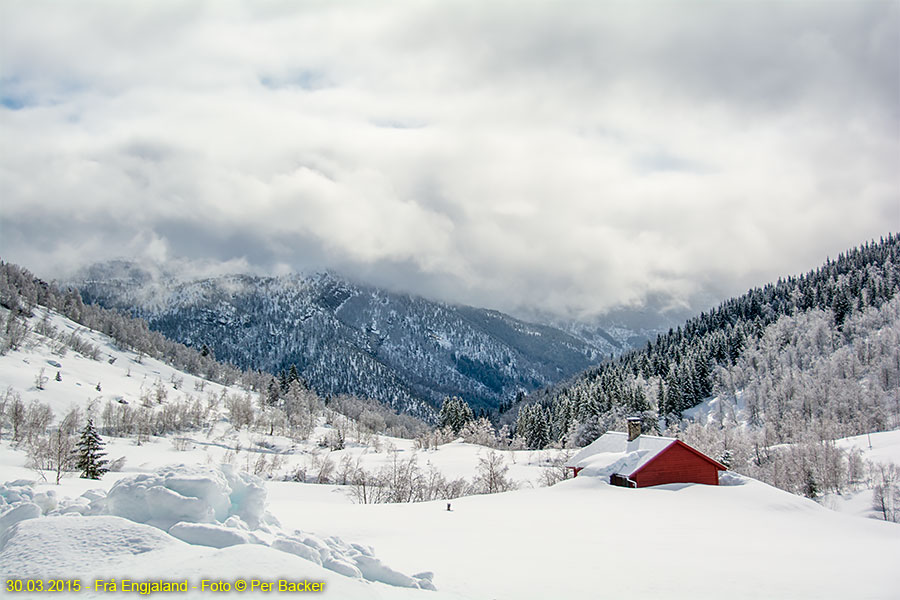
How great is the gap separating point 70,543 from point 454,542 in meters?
14.3

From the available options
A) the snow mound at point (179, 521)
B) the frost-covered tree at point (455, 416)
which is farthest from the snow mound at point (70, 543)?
the frost-covered tree at point (455, 416)

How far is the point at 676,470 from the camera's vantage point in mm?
46281

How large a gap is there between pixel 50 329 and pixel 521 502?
7364 inches

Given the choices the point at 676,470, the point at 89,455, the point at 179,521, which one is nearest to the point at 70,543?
the point at 179,521

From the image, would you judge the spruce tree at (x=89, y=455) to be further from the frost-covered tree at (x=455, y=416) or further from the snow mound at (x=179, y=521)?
the frost-covered tree at (x=455, y=416)

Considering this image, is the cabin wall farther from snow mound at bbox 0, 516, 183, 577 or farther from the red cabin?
snow mound at bbox 0, 516, 183, 577

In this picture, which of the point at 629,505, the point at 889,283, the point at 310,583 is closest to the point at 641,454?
the point at 629,505

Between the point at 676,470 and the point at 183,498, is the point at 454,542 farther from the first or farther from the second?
the point at 676,470

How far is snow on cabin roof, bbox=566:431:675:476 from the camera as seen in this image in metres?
45.3

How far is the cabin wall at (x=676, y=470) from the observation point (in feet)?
147

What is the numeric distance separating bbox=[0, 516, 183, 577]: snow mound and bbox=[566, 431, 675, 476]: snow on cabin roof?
4062 cm

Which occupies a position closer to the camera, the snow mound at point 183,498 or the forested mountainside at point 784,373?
the snow mound at point 183,498

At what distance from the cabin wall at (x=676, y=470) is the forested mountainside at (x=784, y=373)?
60.2 metres

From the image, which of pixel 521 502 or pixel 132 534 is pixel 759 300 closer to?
pixel 521 502
